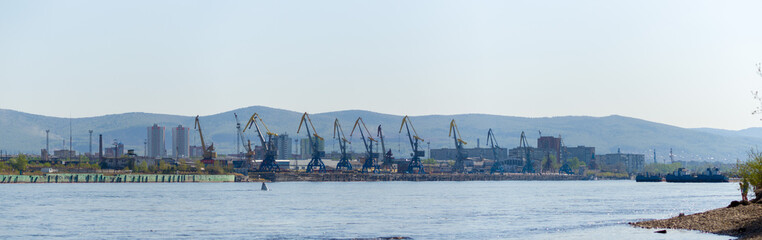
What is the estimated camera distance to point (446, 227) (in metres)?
67.9

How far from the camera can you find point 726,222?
59.6m

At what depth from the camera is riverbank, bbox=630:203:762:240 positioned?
5409 cm

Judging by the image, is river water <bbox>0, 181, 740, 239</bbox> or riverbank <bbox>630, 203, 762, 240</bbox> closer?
riverbank <bbox>630, 203, 762, 240</bbox>

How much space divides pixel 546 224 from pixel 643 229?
9.33 m

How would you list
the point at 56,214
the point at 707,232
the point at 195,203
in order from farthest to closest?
1. the point at 195,203
2. the point at 56,214
3. the point at 707,232

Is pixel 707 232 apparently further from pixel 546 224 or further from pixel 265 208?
pixel 265 208

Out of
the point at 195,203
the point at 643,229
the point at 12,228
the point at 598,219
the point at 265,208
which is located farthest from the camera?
the point at 195,203

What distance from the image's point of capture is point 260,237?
59969 millimetres

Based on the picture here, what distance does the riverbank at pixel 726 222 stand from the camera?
54.1 m

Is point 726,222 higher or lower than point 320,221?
higher

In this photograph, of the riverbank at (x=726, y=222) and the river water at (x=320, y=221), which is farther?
the river water at (x=320, y=221)

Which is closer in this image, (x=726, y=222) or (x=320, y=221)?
(x=726, y=222)

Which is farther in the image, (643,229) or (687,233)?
(643,229)

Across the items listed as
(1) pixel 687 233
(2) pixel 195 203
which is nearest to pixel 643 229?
(1) pixel 687 233
